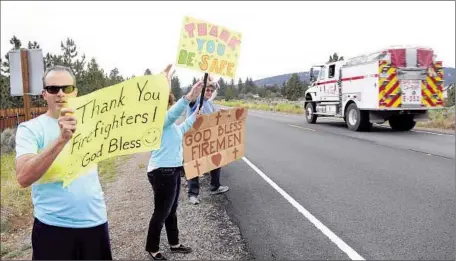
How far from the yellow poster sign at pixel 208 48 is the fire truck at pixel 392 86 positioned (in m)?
11.5

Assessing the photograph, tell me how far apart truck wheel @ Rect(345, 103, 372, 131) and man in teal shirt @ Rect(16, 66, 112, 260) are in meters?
14.7

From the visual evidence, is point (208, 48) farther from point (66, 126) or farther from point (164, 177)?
point (66, 126)

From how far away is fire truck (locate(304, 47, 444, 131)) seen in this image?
14.7 metres

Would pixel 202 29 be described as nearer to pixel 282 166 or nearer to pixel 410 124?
pixel 282 166

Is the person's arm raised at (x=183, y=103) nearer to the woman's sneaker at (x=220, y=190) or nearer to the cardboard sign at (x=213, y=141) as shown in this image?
the cardboard sign at (x=213, y=141)

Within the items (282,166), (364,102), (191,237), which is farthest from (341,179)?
(364,102)

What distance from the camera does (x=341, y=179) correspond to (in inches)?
293

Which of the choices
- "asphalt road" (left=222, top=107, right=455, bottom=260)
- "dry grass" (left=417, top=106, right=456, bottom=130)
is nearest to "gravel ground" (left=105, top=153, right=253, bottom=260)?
"asphalt road" (left=222, top=107, right=455, bottom=260)

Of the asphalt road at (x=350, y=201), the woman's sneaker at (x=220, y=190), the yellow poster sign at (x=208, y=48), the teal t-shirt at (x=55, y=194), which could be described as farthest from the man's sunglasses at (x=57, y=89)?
the woman's sneaker at (x=220, y=190)

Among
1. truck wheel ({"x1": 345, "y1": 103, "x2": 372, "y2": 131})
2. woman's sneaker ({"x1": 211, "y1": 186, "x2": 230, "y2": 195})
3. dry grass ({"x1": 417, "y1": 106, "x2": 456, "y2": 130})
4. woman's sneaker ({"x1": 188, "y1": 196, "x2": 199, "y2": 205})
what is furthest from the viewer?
dry grass ({"x1": 417, "y1": 106, "x2": 456, "y2": 130})

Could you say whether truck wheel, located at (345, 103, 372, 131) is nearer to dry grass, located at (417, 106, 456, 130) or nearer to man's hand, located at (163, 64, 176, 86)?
dry grass, located at (417, 106, 456, 130)

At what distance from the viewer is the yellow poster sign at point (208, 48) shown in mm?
4074

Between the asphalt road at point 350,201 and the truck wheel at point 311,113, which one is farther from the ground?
the truck wheel at point 311,113

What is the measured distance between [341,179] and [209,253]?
3.98m
